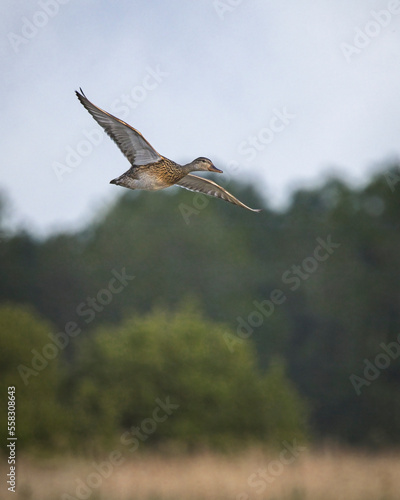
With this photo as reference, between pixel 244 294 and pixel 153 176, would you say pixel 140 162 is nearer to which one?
pixel 153 176

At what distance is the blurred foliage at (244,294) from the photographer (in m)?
34.3

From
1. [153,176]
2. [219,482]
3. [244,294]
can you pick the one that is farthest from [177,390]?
[153,176]

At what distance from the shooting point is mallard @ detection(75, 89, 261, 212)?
355 inches

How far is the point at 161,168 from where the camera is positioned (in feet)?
32.1

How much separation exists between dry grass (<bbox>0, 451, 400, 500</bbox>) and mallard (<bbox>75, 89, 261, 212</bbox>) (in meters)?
6.95

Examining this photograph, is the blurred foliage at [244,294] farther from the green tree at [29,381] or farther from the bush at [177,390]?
the green tree at [29,381]

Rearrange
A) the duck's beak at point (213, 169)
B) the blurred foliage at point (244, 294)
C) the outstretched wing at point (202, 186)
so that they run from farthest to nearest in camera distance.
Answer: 1. the blurred foliage at point (244, 294)
2. the outstretched wing at point (202, 186)
3. the duck's beak at point (213, 169)

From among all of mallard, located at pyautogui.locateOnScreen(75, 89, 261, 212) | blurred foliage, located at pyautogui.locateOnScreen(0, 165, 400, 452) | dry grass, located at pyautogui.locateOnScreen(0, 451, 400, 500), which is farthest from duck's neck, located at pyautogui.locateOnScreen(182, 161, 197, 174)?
blurred foliage, located at pyautogui.locateOnScreen(0, 165, 400, 452)

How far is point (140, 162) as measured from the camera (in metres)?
9.56

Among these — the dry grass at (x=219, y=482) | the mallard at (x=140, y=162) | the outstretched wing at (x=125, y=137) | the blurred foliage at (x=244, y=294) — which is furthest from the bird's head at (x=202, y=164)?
the blurred foliage at (x=244, y=294)

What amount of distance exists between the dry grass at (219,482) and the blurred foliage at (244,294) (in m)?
11.6

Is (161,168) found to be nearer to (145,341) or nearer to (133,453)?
(133,453)

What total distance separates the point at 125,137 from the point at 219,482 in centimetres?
1038

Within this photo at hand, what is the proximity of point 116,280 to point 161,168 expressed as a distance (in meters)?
38.9
